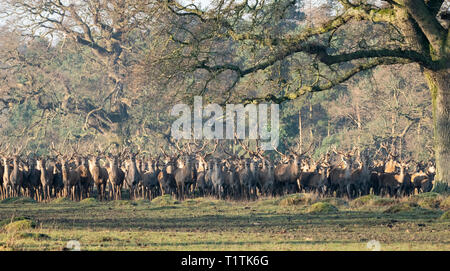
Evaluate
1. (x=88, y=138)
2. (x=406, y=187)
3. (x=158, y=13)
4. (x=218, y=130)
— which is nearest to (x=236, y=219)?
(x=158, y=13)

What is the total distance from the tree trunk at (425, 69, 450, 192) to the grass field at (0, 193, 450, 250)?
4.48 ft

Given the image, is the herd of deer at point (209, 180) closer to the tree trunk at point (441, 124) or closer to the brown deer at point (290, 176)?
the brown deer at point (290, 176)

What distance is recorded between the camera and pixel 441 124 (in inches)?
836

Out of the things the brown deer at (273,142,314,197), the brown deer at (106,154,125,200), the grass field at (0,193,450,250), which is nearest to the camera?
the grass field at (0,193,450,250)

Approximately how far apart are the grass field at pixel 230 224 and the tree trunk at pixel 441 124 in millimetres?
1367

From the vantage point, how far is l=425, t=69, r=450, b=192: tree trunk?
2080 cm

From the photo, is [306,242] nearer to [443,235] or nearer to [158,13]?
[443,235]

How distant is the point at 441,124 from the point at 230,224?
347 inches

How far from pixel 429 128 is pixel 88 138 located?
81.8 feet

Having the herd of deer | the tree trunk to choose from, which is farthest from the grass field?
the herd of deer

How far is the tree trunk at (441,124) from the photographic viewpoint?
2080 centimetres

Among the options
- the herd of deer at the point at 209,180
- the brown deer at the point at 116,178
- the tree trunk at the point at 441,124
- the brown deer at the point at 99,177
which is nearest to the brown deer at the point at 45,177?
the herd of deer at the point at 209,180

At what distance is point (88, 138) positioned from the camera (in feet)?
170

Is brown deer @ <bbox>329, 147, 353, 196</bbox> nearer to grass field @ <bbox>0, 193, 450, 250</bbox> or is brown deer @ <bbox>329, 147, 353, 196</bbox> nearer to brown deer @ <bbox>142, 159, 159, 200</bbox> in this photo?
grass field @ <bbox>0, 193, 450, 250</bbox>
